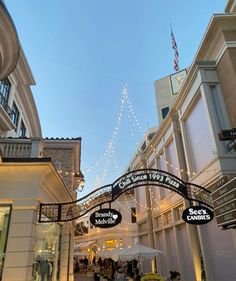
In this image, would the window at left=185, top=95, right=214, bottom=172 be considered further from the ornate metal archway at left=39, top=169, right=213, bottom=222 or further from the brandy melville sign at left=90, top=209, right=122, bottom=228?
the brandy melville sign at left=90, top=209, right=122, bottom=228

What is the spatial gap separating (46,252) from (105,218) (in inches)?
112

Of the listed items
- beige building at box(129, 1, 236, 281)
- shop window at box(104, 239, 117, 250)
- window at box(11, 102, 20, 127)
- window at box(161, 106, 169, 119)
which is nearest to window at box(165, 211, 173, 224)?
beige building at box(129, 1, 236, 281)

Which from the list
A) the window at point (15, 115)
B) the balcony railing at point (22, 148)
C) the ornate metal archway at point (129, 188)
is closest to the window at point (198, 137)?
the ornate metal archway at point (129, 188)

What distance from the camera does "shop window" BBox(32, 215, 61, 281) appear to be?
827cm

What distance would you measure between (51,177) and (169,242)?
11.7 metres

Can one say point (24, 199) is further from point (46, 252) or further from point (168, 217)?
point (168, 217)

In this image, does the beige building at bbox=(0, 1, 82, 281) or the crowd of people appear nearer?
the beige building at bbox=(0, 1, 82, 281)

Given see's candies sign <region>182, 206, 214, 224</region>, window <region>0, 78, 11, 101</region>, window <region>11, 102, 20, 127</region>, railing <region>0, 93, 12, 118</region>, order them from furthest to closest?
window <region>11, 102, 20, 127</region>, window <region>0, 78, 11, 101</region>, railing <region>0, 93, 12, 118</region>, see's candies sign <region>182, 206, 214, 224</region>

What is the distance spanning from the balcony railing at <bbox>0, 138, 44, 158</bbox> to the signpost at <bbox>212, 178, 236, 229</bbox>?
5.97 m

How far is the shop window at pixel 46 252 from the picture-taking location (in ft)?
27.1

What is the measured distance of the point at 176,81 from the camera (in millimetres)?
27156

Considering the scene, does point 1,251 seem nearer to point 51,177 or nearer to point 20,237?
point 20,237

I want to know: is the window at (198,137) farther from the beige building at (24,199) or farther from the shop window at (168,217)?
the beige building at (24,199)

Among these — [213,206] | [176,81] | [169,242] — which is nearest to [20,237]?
[213,206]
